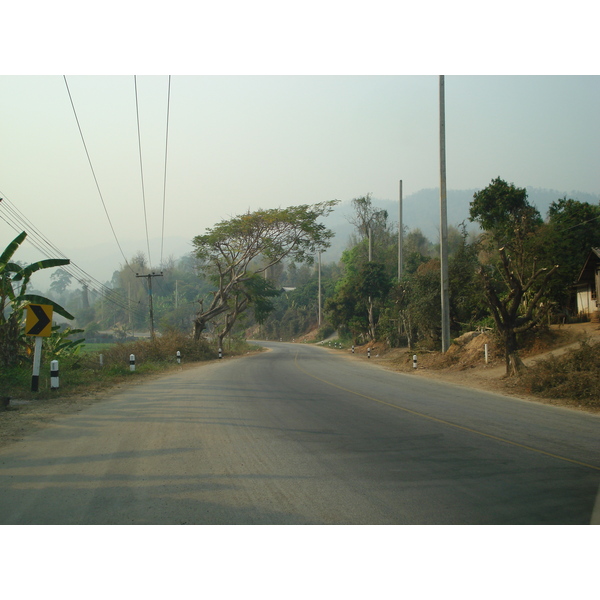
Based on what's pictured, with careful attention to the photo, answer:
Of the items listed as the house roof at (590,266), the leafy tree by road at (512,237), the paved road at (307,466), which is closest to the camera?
the paved road at (307,466)

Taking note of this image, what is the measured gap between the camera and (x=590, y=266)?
25750mm

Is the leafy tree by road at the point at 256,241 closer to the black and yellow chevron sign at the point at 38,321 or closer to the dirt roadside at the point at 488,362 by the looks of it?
the dirt roadside at the point at 488,362

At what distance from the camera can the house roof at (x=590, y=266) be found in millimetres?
24672

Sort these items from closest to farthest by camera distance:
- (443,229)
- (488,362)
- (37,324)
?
(37,324) < (488,362) < (443,229)

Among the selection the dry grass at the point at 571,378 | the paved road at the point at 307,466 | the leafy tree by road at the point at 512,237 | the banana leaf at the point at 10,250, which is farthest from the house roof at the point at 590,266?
the banana leaf at the point at 10,250

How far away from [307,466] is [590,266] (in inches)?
941

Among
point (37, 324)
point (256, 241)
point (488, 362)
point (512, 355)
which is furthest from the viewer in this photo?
point (256, 241)

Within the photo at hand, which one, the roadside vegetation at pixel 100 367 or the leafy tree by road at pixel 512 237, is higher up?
the leafy tree by road at pixel 512 237

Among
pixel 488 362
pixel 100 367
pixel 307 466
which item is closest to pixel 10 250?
pixel 100 367

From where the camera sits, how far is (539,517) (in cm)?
501

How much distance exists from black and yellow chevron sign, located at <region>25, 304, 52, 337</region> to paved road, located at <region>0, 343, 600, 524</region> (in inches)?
131

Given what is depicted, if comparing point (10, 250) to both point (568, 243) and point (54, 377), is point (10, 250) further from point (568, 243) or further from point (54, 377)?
point (568, 243)

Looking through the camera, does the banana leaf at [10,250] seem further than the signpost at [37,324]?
Yes

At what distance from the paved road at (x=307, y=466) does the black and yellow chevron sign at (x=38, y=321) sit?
3339 mm
